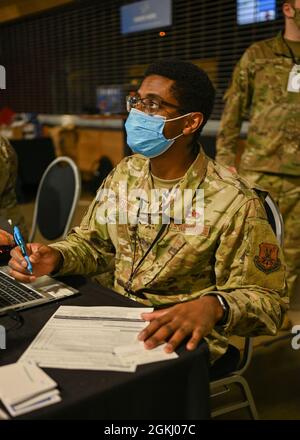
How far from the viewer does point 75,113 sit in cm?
691

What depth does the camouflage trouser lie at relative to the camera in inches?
99.5

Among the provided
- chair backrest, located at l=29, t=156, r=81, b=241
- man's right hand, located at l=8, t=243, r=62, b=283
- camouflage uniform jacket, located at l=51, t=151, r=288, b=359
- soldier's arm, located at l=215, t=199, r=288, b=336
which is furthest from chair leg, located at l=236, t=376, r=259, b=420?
chair backrest, located at l=29, t=156, r=81, b=241

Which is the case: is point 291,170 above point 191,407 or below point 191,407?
above

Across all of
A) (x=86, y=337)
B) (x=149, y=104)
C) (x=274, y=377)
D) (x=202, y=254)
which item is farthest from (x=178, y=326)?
(x=274, y=377)

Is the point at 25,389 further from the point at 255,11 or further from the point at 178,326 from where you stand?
the point at 255,11

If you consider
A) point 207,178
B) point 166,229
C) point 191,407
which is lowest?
point 191,407

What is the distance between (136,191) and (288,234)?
129cm

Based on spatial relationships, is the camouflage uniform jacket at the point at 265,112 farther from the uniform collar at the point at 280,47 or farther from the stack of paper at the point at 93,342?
the stack of paper at the point at 93,342

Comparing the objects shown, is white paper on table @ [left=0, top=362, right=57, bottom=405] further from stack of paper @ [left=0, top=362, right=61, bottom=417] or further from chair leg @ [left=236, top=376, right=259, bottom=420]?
chair leg @ [left=236, top=376, right=259, bottom=420]

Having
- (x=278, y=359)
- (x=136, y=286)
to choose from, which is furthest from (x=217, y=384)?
(x=278, y=359)

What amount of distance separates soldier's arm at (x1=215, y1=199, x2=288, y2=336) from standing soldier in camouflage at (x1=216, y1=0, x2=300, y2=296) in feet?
4.21

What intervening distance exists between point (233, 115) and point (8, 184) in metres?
1.25

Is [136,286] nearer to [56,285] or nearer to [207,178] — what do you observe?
[56,285]

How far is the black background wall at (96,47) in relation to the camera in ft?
15.7
